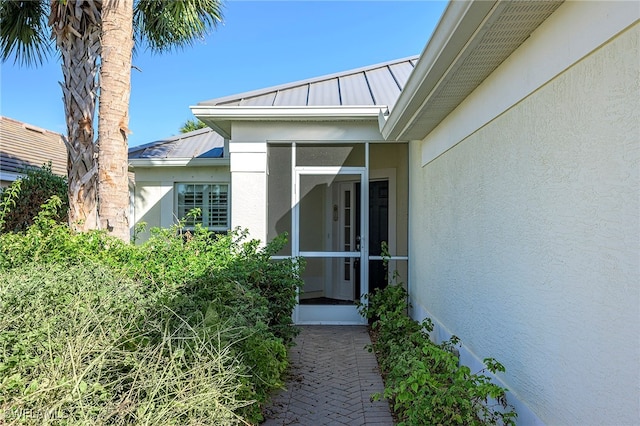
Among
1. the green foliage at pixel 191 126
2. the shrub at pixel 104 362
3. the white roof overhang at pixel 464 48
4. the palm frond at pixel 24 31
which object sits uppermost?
the green foliage at pixel 191 126

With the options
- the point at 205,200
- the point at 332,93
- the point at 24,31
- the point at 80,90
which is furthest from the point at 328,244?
the point at 24,31

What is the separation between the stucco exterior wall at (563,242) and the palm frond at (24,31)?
8779 mm

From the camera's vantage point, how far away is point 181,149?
36.8 ft

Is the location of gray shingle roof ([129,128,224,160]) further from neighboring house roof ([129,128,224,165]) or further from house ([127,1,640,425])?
house ([127,1,640,425])

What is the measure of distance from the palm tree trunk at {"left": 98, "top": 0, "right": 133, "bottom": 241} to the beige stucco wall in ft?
15.3

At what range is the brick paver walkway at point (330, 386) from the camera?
4.10 metres

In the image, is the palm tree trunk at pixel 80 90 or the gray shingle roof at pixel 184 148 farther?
the gray shingle roof at pixel 184 148

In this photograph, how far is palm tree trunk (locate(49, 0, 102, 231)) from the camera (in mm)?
6598

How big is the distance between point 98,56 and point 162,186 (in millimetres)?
4171

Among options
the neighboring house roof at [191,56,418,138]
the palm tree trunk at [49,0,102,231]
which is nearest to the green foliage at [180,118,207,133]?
the neighboring house roof at [191,56,418,138]

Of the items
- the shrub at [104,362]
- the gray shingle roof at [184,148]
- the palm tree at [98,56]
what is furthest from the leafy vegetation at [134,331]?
the gray shingle roof at [184,148]

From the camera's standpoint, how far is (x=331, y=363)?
564cm

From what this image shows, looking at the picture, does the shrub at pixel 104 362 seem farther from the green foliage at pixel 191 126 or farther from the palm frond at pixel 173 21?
the green foliage at pixel 191 126

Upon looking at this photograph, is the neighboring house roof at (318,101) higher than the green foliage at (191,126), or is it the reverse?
the green foliage at (191,126)
